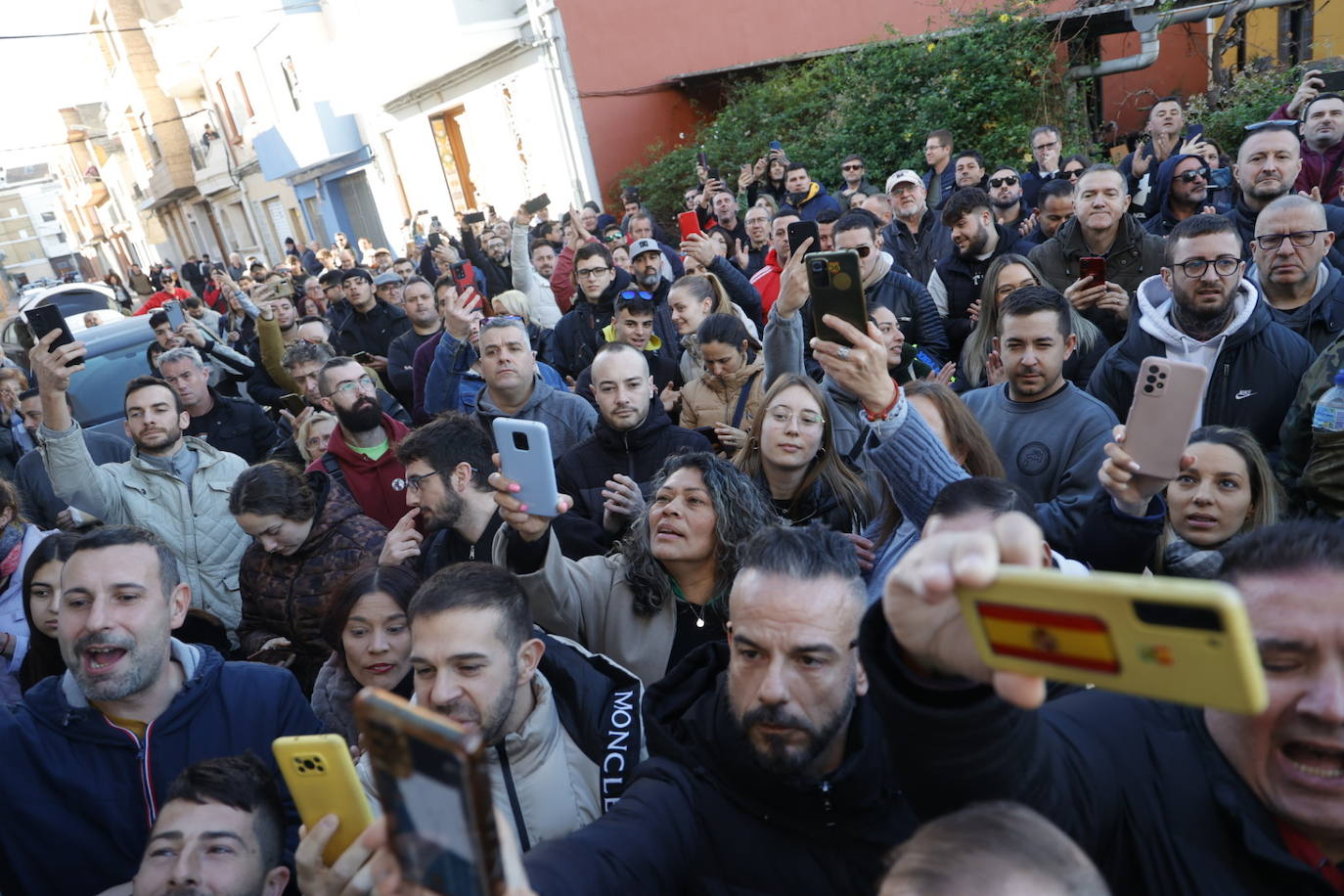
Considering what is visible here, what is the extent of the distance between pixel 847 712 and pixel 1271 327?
114 inches

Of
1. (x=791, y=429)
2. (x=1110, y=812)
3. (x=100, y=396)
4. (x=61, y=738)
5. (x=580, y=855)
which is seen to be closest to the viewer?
(x=1110, y=812)

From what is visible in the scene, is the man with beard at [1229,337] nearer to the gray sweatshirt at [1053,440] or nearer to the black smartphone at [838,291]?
the gray sweatshirt at [1053,440]

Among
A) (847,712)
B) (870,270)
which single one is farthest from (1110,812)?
(870,270)

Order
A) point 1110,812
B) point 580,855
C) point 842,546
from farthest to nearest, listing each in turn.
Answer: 1. point 842,546
2. point 580,855
3. point 1110,812

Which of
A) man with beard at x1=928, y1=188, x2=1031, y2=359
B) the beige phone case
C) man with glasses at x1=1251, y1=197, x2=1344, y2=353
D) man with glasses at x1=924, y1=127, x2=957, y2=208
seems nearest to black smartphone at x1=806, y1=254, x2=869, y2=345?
the beige phone case

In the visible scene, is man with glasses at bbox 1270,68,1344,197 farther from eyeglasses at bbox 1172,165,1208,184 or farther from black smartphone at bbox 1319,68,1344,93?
black smartphone at bbox 1319,68,1344,93

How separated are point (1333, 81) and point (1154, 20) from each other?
6.05 metres

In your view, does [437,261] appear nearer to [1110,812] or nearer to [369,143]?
[1110,812]

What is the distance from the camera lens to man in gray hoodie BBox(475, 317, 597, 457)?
4738 millimetres

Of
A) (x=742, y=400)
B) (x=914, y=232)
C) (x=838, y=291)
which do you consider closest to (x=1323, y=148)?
(x=914, y=232)

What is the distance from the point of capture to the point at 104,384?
7.55m

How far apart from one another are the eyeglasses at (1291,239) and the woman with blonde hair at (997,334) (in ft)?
2.58

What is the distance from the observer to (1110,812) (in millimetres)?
1366

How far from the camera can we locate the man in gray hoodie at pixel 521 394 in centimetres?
474
